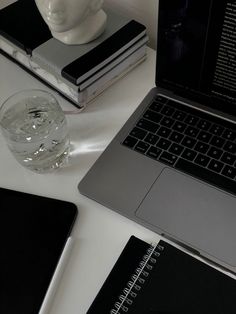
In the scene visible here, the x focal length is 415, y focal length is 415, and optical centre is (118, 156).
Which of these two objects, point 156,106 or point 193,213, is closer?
point 193,213

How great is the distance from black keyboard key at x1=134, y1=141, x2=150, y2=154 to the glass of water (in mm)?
104

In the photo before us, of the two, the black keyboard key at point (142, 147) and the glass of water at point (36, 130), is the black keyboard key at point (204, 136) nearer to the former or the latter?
the black keyboard key at point (142, 147)

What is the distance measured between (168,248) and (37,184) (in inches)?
8.1

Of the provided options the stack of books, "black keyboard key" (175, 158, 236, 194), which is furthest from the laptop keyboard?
the stack of books

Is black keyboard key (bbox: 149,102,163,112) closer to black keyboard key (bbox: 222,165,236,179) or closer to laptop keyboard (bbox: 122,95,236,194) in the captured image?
laptop keyboard (bbox: 122,95,236,194)

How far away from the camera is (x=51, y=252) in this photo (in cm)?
50

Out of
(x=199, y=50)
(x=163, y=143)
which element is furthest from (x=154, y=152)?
(x=199, y=50)

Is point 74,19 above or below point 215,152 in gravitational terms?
above

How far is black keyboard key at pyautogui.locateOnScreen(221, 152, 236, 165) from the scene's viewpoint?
0.54 meters

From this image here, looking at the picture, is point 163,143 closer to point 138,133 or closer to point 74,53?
point 138,133

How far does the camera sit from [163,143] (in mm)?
576

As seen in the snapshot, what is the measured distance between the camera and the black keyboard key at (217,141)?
1.84ft

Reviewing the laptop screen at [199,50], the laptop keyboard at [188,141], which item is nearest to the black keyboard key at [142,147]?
the laptop keyboard at [188,141]

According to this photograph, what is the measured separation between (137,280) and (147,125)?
229 millimetres
